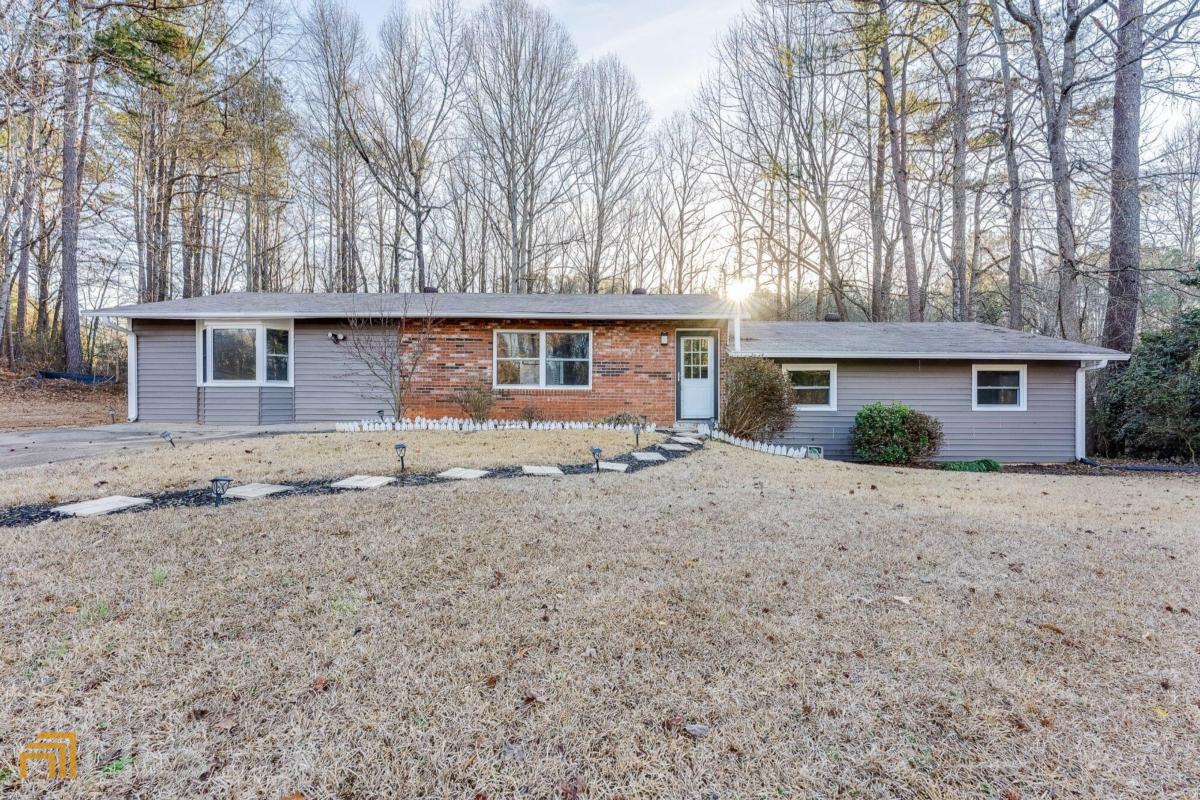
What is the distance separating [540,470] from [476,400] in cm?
421

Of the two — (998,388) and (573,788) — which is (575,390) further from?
(573,788)

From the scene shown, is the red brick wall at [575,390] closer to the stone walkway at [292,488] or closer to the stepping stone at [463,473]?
the stone walkway at [292,488]

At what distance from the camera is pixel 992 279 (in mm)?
17750

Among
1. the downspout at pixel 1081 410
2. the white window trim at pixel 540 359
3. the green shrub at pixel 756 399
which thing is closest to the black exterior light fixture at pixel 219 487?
the white window trim at pixel 540 359

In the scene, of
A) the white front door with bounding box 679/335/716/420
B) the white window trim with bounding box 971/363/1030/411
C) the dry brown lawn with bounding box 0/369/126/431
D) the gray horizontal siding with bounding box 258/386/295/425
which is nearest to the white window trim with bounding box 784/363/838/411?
the white front door with bounding box 679/335/716/420

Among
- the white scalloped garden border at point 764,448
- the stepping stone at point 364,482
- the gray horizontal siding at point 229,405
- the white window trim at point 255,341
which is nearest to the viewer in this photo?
the stepping stone at point 364,482

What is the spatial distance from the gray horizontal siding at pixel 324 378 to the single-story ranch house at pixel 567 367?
25mm

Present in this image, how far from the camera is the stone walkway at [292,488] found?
3.96 metres

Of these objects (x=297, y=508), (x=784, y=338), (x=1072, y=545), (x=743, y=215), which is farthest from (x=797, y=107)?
(x=297, y=508)

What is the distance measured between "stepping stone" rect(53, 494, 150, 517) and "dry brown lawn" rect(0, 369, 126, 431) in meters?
7.46

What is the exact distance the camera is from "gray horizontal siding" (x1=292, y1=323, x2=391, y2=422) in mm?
10086

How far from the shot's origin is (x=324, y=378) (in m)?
10.1

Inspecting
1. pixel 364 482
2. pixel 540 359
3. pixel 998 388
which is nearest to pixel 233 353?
pixel 540 359

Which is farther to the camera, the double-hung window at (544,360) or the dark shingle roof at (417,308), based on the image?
the double-hung window at (544,360)
